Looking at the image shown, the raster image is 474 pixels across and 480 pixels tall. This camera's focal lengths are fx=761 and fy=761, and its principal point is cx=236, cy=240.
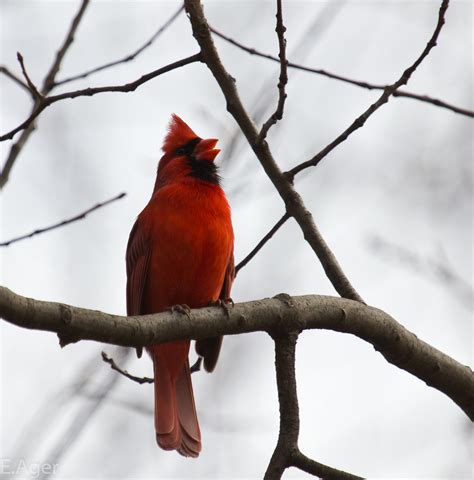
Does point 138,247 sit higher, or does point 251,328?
point 138,247

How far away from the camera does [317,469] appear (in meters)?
2.38

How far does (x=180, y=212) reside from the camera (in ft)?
12.8

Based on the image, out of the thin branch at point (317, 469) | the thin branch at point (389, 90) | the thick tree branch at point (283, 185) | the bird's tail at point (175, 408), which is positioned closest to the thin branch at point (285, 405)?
the thin branch at point (317, 469)

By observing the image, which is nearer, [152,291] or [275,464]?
[275,464]

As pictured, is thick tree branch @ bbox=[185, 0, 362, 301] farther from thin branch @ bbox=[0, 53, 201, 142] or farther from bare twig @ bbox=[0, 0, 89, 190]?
bare twig @ bbox=[0, 0, 89, 190]

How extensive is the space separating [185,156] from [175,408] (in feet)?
4.83

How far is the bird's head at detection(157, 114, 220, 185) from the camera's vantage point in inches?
171

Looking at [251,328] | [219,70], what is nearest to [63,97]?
[219,70]

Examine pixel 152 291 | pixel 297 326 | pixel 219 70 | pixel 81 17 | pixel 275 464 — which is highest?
pixel 81 17

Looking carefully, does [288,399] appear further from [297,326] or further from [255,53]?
[255,53]

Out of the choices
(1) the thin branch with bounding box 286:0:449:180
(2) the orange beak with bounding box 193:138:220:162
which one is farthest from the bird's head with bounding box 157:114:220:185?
(1) the thin branch with bounding box 286:0:449:180

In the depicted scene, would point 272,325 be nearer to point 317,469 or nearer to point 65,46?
point 317,469

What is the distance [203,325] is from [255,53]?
1.40m

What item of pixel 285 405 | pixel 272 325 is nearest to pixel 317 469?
pixel 285 405
